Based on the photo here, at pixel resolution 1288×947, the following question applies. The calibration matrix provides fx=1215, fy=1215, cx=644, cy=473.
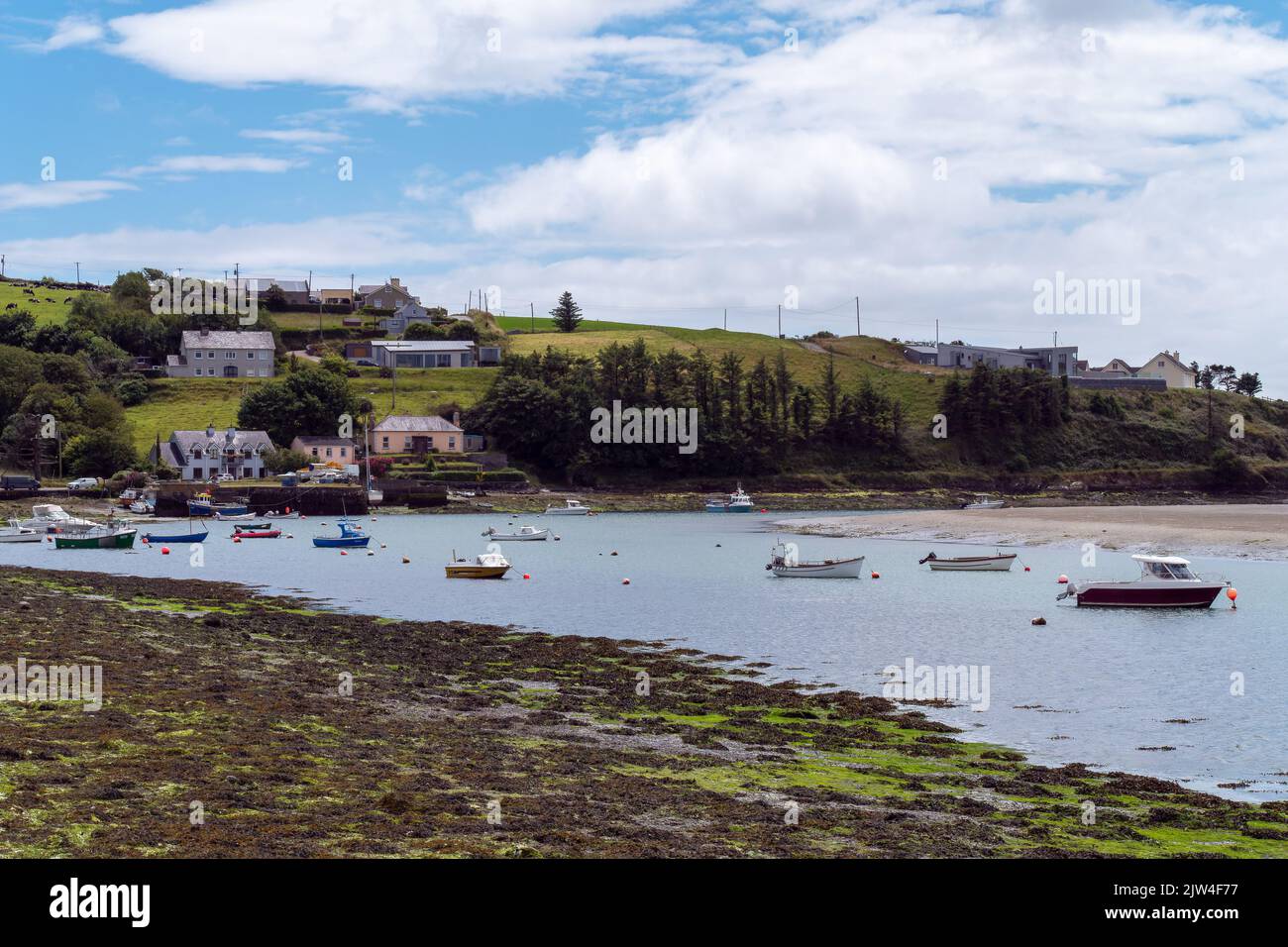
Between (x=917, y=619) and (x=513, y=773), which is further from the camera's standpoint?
(x=917, y=619)

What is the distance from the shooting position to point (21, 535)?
9431 cm

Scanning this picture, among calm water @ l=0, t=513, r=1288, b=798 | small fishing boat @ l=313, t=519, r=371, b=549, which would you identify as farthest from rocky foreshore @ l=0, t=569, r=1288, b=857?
small fishing boat @ l=313, t=519, r=371, b=549

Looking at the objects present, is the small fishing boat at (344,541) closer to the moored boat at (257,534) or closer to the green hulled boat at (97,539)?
the moored boat at (257,534)

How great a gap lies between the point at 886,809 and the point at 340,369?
542 ft

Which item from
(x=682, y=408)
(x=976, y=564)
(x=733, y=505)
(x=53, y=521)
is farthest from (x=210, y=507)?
(x=976, y=564)

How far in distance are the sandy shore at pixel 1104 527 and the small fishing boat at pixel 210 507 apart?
186 feet

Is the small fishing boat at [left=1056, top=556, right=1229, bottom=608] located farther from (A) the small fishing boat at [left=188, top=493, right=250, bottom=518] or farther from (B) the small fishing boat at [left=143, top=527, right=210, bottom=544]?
(A) the small fishing boat at [left=188, top=493, right=250, bottom=518]

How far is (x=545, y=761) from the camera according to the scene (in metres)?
23.6

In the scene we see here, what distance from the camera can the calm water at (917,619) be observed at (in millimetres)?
29953

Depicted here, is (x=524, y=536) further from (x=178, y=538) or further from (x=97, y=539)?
(x=97, y=539)

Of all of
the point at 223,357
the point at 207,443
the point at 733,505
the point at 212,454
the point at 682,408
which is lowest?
the point at 733,505

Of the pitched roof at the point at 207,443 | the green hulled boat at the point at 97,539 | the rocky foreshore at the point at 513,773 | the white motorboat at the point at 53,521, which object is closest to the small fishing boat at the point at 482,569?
the rocky foreshore at the point at 513,773

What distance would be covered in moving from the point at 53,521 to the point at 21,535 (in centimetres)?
763

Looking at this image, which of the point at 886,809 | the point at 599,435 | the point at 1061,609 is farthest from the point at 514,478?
the point at 886,809
